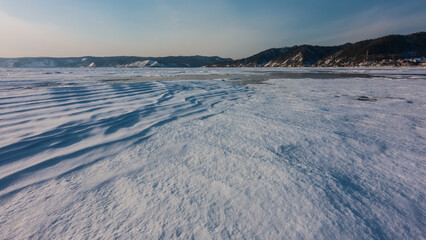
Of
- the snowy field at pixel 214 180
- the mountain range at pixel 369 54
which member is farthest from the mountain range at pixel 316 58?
the snowy field at pixel 214 180

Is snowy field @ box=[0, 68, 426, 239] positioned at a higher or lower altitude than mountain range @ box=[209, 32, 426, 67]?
lower

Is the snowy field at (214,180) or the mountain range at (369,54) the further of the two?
the mountain range at (369,54)

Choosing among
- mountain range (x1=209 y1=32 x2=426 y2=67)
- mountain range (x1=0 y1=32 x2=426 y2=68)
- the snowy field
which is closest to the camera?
the snowy field

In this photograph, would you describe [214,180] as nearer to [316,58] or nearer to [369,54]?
[369,54]

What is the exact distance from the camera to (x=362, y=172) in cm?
179

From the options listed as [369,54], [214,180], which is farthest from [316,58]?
[214,180]

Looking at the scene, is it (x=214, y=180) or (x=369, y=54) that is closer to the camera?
(x=214, y=180)

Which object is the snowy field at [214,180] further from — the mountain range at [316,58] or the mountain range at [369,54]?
the mountain range at [369,54]

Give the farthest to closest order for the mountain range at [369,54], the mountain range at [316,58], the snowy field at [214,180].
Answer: the mountain range at [316,58], the mountain range at [369,54], the snowy field at [214,180]

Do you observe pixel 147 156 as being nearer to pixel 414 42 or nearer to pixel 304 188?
pixel 304 188

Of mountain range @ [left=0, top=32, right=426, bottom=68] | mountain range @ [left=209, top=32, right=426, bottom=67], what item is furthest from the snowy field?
mountain range @ [left=209, top=32, right=426, bottom=67]

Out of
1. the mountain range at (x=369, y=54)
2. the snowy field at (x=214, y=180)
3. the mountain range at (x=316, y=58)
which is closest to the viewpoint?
the snowy field at (x=214, y=180)

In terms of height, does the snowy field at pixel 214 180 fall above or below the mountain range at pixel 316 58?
below

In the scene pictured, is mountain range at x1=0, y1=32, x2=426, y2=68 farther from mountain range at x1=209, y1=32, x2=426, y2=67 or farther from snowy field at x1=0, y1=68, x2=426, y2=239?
snowy field at x1=0, y1=68, x2=426, y2=239
